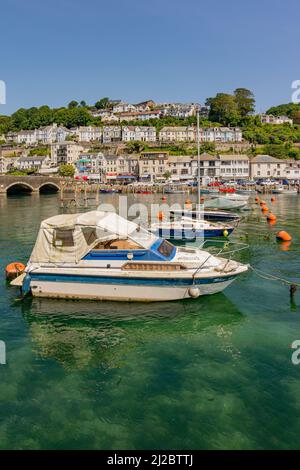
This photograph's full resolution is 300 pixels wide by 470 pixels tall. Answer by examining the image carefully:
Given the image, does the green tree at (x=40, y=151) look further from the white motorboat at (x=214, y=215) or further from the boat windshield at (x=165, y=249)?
the boat windshield at (x=165, y=249)

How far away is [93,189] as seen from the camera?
12794cm

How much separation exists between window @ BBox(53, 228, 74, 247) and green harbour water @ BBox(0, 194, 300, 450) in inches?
118

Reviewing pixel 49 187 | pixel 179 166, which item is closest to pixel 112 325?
pixel 49 187

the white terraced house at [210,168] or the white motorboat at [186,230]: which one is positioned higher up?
the white terraced house at [210,168]

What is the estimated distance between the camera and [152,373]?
42.1ft

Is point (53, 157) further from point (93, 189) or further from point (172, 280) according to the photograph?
point (172, 280)

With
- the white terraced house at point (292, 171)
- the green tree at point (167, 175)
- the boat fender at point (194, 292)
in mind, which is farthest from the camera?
the green tree at point (167, 175)

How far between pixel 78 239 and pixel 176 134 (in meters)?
173

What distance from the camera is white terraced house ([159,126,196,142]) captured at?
18338 centimetres

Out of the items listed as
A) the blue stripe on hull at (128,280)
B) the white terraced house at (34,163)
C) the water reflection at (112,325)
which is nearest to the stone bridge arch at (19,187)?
the white terraced house at (34,163)

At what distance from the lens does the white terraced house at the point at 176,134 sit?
183 m

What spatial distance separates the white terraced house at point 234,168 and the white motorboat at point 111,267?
398 feet

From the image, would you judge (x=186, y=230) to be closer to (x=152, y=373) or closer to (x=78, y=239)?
(x=78, y=239)
